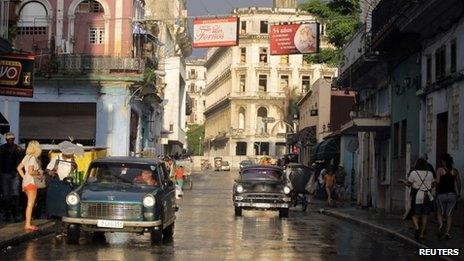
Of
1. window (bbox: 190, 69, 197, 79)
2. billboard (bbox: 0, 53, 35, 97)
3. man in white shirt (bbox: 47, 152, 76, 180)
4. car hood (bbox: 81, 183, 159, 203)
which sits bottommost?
car hood (bbox: 81, 183, 159, 203)

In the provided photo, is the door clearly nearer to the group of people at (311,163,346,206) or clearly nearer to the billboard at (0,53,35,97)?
the billboard at (0,53,35,97)

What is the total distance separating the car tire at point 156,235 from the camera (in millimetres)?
16961

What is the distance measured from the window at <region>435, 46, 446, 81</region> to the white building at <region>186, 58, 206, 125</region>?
166198mm

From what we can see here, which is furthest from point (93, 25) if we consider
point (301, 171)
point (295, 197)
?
point (295, 197)

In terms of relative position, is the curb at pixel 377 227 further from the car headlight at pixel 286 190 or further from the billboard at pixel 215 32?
the billboard at pixel 215 32

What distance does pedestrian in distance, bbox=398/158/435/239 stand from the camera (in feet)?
61.5

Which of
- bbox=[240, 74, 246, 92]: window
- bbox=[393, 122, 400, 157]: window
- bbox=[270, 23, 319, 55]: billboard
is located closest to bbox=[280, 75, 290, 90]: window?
bbox=[240, 74, 246, 92]: window

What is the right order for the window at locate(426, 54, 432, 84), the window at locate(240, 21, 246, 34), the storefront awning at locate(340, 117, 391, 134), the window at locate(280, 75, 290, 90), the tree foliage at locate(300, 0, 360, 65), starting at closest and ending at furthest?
the window at locate(426, 54, 432, 84) < the storefront awning at locate(340, 117, 391, 134) < the tree foliage at locate(300, 0, 360, 65) < the window at locate(240, 21, 246, 34) < the window at locate(280, 75, 290, 90)

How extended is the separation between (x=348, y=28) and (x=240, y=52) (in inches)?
3141

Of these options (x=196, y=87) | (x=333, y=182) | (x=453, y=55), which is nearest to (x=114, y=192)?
(x=453, y=55)

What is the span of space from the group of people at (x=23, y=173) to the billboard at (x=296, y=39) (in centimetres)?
1346

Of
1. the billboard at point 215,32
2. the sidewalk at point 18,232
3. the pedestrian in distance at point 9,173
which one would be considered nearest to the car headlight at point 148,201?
the sidewalk at point 18,232

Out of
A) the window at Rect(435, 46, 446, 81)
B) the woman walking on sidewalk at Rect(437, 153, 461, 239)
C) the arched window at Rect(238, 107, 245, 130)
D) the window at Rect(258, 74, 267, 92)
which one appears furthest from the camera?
the arched window at Rect(238, 107, 245, 130)

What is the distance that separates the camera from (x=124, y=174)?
1817 cm
